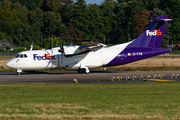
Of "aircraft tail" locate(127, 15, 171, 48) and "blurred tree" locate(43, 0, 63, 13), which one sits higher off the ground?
"blurred tree" locate(43, 0, 63, 13)

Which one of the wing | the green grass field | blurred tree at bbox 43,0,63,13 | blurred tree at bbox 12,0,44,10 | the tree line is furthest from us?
blurred tree at bbox 12,0,44,10

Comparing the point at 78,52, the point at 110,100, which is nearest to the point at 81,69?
the point at 78,52

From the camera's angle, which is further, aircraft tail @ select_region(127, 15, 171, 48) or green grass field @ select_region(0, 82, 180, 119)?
aircraft tail @ select_region(127, 15, 171, 48)

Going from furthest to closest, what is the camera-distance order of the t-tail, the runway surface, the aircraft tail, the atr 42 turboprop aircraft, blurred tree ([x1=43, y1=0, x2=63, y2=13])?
blurred tree ([x1=43, y1=0, x2=63, y2=13]) → the aircraft tail → the t-tail → the atr 42 turboprop aircraft → the runway surface

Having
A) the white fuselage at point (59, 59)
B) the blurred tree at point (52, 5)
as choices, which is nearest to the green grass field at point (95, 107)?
the white fuselage at point (59, 59)

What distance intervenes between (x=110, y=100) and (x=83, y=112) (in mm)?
3015

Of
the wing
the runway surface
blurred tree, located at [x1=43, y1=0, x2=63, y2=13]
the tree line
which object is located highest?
blurred tree, located at [x1=43, y1=0, x2=63, y2=13]

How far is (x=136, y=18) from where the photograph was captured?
378ft

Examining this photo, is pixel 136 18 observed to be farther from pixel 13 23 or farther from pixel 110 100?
pixel 110 100

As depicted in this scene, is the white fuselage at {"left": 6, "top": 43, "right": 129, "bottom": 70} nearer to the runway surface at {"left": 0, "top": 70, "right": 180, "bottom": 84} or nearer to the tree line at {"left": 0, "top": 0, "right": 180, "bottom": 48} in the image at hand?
the runway surface at {"left": 0, "top": 70, "right": 180, "bottom": 84}

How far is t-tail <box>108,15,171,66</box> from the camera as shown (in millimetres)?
31812

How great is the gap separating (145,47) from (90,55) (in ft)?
22.8

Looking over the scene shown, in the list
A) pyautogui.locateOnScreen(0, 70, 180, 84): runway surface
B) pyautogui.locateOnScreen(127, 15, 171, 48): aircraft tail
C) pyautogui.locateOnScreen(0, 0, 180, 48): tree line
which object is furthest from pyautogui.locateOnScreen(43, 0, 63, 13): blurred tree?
pyautogui.locateOnScreen(0, 70, 180, 84): runway surface

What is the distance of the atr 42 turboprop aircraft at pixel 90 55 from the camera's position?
3019cm
